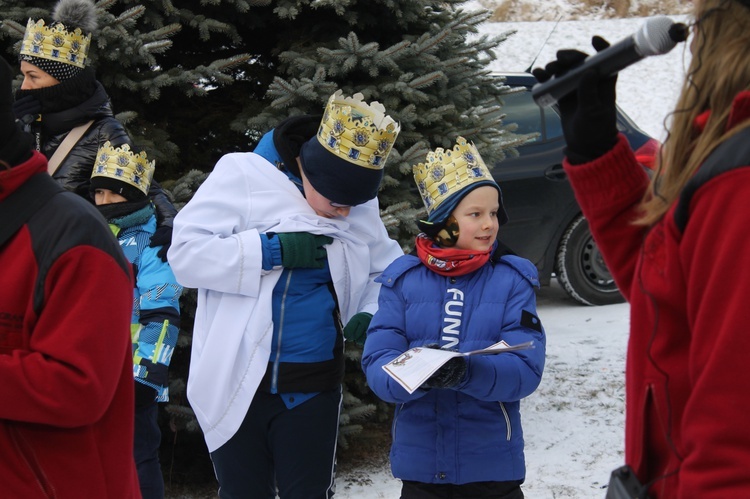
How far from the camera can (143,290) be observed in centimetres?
383

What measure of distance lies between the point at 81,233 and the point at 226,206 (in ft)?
4.05

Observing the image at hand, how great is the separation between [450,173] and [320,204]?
51 cm

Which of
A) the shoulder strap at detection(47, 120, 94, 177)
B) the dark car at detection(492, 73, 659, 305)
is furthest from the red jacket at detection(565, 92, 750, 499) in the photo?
the dark car at detection(492, 73, 659, 305)

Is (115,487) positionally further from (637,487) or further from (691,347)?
(691,347)

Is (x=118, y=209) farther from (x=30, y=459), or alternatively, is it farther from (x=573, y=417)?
(x=573, y=417)

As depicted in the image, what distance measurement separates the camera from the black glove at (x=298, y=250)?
10.6 feet

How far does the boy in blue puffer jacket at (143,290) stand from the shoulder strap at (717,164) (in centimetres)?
275

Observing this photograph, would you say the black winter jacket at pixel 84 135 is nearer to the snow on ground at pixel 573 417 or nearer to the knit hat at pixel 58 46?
the knit hat at pixel 58 46

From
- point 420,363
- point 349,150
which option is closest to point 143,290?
point 349,150

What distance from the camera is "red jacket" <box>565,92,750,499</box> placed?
1.31 m

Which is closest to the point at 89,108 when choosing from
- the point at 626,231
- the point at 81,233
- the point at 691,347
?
the point at 81,233

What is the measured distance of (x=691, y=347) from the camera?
139 centimetres

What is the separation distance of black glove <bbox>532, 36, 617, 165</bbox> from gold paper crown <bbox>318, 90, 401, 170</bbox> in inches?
60.6

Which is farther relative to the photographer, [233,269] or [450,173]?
[450,173]
